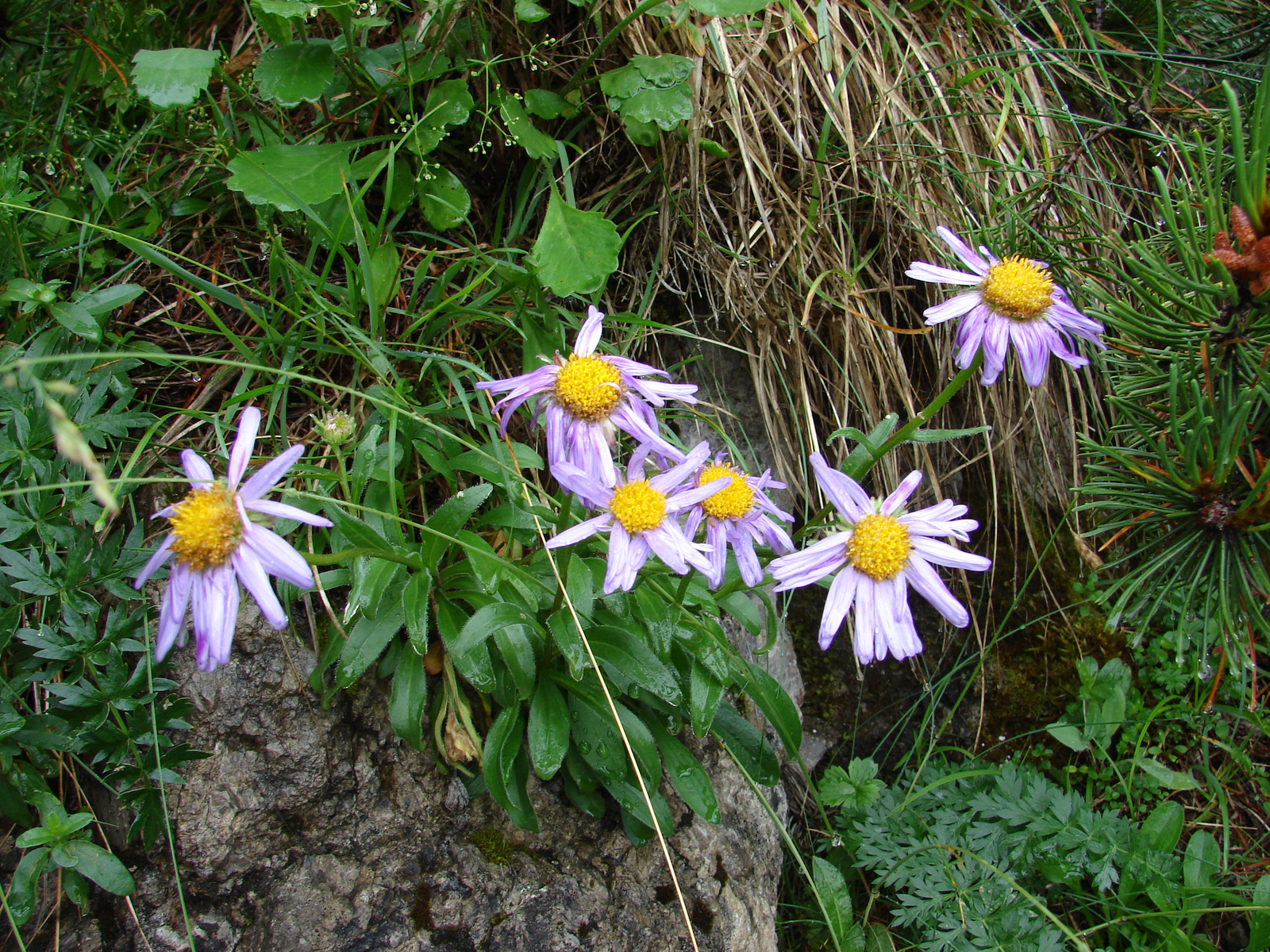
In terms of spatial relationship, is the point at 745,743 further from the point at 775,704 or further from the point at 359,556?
the point at 359,556

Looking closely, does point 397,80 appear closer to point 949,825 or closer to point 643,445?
point 643,445

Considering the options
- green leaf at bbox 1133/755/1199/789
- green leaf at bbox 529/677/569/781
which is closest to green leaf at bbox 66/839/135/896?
green leaf at bbox 529/677/569/781

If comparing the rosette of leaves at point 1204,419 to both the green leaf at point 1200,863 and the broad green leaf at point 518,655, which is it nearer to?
the green leaf at point 1200,863

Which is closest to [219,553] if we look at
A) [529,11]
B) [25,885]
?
[25,885]

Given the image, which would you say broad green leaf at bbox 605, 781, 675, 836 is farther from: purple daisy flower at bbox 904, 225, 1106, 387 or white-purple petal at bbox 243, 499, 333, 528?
purple daisy flower at bbox 904, 225, 1106, 387

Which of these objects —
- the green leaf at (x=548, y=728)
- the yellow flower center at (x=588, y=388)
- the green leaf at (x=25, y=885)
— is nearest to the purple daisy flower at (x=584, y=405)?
the yellow flower center at (x=588, y=388)
